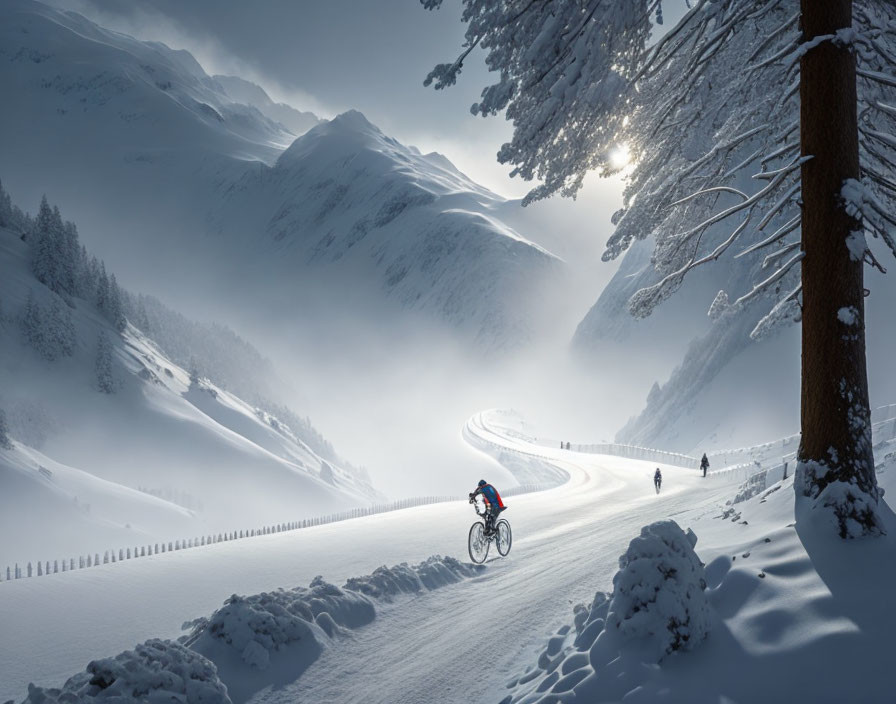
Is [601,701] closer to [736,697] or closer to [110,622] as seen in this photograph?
[736,697]

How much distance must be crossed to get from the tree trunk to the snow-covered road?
3.81 m

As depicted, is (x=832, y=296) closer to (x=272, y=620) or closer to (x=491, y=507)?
(x=272, y=620)

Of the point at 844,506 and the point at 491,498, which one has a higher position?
the point at 491,498

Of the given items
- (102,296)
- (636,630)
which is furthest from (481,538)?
(102,296)

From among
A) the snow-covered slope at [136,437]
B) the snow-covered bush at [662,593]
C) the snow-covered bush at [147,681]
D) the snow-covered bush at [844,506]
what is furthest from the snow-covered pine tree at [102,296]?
the snow-covered bush at [844,506]

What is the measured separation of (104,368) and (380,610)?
55.2m

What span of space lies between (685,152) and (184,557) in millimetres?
13034

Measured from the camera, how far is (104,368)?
52.9 metres

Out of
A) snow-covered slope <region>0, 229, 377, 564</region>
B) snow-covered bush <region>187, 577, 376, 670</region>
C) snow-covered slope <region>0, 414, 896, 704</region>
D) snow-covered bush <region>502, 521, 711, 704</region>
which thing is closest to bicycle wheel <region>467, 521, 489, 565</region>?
snow-covered slope <region>0, 414, 896, 704</region>

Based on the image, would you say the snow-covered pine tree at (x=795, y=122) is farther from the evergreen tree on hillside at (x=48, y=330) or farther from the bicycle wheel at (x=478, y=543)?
the evergreen tree on hillside at (x=48, y=330)

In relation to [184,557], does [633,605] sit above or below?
below

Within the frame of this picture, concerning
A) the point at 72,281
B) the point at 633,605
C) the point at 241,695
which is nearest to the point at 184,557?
the point at 241,695

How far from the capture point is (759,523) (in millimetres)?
6723

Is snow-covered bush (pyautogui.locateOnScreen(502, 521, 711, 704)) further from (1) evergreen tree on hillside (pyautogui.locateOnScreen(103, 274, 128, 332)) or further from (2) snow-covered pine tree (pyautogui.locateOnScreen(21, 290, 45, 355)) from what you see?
(1) evergreen tree on hillside (pyautogui.locateOnScreen(103, 274, 128, 332))
